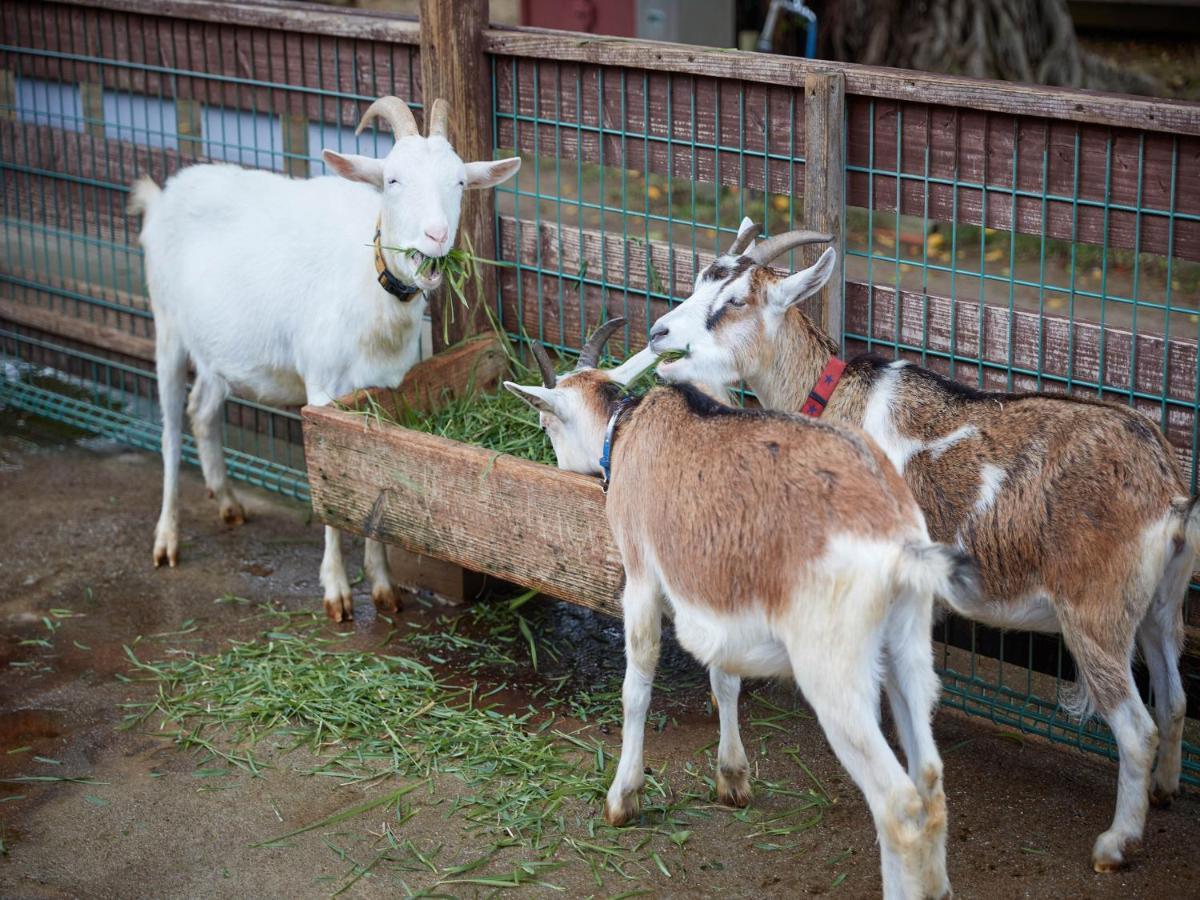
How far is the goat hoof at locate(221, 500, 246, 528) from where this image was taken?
633 cm

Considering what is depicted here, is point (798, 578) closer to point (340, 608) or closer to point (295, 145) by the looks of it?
point (340, 608)

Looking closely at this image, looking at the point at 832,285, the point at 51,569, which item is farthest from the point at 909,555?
the point at 51,569

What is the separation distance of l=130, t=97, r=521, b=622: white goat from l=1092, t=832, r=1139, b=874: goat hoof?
106 inches

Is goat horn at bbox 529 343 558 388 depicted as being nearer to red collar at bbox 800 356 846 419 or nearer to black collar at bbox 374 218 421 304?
red collar at bbox 800 356 846 419

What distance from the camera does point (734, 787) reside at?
13.4 ft

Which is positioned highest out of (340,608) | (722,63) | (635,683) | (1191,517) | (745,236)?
A: (722,63)

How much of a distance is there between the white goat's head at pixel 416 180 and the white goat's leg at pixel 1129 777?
2.57 metres

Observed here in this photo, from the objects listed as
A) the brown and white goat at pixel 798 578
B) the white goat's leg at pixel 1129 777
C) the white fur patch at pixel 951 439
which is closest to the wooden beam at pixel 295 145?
the brown and white goat at pixel 798 578

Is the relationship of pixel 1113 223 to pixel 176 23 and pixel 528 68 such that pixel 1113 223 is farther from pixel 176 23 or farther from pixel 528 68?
pixel 176 23

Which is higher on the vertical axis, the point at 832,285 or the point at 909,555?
the point at 832,285

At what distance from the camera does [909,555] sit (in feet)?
10.4

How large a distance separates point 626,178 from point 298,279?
4.33 ft

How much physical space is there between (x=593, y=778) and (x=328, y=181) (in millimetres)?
2755

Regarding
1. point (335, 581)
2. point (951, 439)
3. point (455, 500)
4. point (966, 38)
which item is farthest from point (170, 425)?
point (966, 38)
